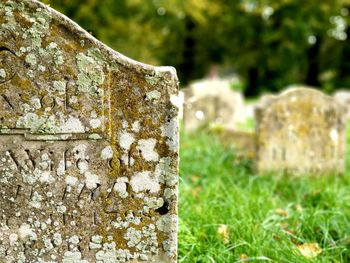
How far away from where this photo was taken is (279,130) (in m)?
6.56

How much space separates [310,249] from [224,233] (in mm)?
565

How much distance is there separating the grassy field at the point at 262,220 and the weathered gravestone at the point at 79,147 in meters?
0.64

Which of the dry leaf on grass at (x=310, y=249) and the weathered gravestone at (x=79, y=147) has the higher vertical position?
the weathered gravestone at (x=79, y=147)

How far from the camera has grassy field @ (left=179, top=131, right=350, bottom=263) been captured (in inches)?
140

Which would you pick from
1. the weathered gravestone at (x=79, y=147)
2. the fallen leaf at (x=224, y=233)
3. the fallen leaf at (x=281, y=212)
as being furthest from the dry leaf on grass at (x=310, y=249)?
the weathered gravestone at (x=79, y=147)

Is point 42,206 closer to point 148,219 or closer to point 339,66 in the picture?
point 148,219

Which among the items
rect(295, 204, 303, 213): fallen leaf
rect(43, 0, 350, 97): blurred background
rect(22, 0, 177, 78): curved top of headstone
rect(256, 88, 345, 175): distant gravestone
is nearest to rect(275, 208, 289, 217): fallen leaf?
rect(295, 204, 303, 213): fallen leaf

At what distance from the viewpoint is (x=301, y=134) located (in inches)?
262

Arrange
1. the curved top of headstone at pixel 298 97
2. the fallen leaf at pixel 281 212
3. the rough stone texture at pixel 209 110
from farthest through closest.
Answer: the rough stone texture at pixel 209 110
the curved top of headstone at pixel 298 97
the fallen leaf at pixel 281 212

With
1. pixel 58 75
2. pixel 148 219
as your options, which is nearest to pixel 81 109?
pixel 58 75

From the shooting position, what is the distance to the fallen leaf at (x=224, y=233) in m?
3.73

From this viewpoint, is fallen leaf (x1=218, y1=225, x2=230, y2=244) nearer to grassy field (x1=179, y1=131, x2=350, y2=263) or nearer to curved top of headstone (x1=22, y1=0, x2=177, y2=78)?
grassy field (x1=179, y1=131, x2=350, y2=263)

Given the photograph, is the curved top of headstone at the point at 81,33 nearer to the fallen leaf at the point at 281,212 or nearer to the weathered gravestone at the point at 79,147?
the weathered gravestone at the point at 79,147

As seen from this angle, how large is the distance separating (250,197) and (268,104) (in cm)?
196
